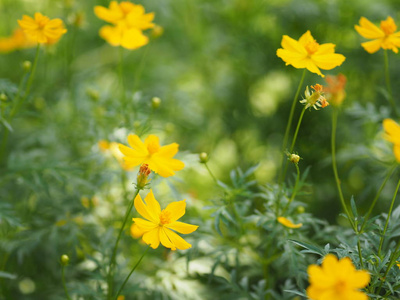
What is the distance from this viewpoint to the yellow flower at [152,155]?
3.32 ft

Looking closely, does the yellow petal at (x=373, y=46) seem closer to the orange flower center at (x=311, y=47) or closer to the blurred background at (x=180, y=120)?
the orange flower center at (x=311, y=47)

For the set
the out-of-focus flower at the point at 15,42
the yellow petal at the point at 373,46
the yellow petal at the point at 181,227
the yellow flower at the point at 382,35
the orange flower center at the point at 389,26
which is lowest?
the out-of-focus flower at the point at 15,42

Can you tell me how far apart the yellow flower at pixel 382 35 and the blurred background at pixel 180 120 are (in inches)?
17.6

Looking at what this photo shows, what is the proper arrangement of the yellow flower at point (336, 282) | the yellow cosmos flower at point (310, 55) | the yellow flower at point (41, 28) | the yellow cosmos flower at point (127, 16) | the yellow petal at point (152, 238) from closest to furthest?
the yellow flower at point (336, 282) → the yellow petal at point (152, 238) → the yellow cosmos flower at point (310, 55) → the yellow flower at point (41, 28) → the yellow cosmos flower at point (127, 16)

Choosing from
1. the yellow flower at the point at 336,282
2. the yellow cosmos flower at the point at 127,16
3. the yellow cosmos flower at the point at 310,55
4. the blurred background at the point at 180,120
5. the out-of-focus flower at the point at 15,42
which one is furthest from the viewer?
the out-of-focus flower at the point at 15,42

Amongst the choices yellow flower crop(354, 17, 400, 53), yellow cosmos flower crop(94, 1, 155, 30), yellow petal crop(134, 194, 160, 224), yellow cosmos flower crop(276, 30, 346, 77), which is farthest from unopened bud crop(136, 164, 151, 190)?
yellow flower crop(354, 17, 400, 53)

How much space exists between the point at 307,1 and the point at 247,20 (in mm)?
388

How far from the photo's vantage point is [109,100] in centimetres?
163

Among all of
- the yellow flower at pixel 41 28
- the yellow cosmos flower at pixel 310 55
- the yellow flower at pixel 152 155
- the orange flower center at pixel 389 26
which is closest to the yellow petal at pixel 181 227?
the yellow flower at pixel 152 155

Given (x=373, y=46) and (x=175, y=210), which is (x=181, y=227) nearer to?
(x=175, y=210)

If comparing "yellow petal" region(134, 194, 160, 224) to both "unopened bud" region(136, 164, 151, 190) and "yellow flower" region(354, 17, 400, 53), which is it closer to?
"unopened bud" region(136, 164, 151, 190)

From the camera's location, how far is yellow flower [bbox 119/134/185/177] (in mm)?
1011

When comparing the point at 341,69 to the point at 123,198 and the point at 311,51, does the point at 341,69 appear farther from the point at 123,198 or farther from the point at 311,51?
the point at 123,198

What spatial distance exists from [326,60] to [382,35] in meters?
0.21
